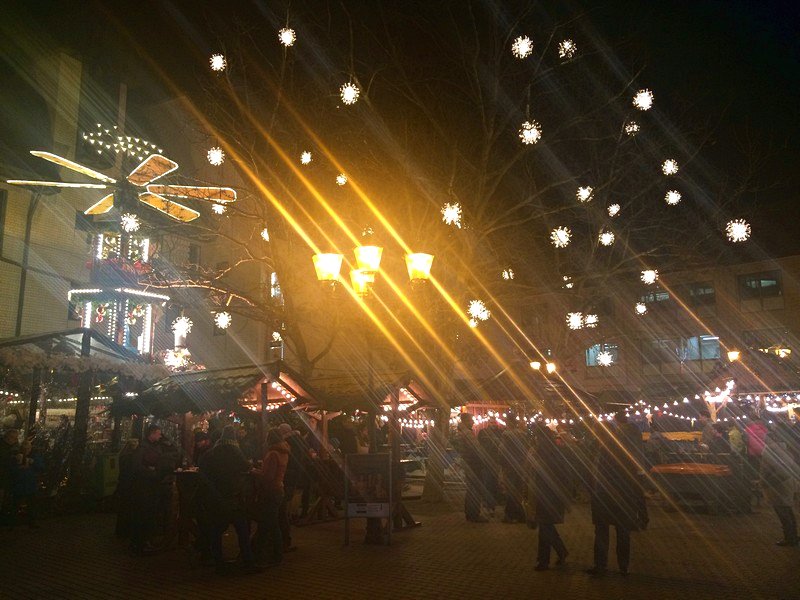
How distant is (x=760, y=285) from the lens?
36.2m

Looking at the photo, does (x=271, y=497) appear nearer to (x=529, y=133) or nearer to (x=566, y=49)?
(x=529, y=133)

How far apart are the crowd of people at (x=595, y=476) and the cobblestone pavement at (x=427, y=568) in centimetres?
45

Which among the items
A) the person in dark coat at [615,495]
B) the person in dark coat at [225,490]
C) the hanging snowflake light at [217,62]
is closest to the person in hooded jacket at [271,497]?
the person in dark coat at [225,490]

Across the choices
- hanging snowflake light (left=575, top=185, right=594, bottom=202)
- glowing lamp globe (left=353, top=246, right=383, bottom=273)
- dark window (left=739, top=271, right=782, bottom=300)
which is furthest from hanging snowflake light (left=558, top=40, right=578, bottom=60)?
dark window (left=739, top=271, right=782, bottom=300)

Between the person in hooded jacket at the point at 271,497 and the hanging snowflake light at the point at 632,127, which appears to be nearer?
the person in hooded jacket at the point at 271,497

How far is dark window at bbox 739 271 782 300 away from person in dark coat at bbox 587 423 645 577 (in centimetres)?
3408

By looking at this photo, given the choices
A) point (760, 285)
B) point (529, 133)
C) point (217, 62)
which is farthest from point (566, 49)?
point (760, 285)

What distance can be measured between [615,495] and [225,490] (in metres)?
4.61

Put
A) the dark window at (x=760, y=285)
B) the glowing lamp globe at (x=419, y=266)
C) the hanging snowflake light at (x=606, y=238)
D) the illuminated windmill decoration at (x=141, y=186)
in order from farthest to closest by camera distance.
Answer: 1. the dark window at (x=760, y=285)
2. the illuminated windmill decoration at (x=141, y=186)
3. the hanging snowflake light at (x=606, y=238)
4. the glowing lamp globe at (x=419, y=266)

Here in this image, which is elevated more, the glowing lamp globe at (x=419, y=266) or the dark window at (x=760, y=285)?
the dark window at (x=760, y=285)

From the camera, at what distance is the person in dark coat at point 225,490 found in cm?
741

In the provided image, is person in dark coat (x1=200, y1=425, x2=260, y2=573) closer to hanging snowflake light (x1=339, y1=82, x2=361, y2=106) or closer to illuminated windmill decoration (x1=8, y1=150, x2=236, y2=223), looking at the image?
hanging snowflake light (x1=339, y1=82, x2=361, y2=106)

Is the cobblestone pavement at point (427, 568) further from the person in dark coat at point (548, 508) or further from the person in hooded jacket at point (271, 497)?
the person in hooded jacket at point (271, 497)

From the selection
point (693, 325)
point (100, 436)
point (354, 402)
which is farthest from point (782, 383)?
point (100, 436)
